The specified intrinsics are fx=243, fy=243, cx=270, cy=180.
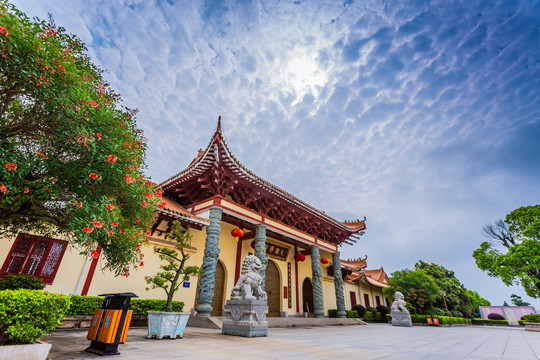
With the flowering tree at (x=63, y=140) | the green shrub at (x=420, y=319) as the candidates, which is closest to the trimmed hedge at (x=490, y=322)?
the green shrub at (x=420, y=319)

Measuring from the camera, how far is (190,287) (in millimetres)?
8227

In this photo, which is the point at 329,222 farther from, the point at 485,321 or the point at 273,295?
the point at 485,321

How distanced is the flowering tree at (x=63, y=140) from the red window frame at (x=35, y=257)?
3175 mm

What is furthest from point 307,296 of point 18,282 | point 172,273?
point 18,282

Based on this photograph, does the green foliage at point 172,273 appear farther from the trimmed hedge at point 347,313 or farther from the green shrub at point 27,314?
the trimmed hedge at point 347,313

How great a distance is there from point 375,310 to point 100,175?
1872 centimetres

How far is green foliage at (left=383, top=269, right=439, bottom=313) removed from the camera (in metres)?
15.8

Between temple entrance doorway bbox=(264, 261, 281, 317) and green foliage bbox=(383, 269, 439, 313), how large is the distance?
9294 mm

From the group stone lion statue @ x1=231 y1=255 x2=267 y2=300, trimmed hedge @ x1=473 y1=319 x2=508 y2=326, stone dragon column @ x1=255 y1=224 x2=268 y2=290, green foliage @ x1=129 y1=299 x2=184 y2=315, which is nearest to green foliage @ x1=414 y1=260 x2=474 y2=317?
trimmed hedge @ x1=473 y1=319 x2=508 y2=326

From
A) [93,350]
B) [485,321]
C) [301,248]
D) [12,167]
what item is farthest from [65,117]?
[485,321]

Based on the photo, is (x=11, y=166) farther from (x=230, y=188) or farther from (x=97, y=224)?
(x=230, y=188)

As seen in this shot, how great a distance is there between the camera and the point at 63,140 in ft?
9.46

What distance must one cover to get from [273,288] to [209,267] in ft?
18.2

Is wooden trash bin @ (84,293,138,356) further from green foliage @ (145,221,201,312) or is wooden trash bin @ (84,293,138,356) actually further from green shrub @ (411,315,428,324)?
green shrub @ (411,315,428,324)
